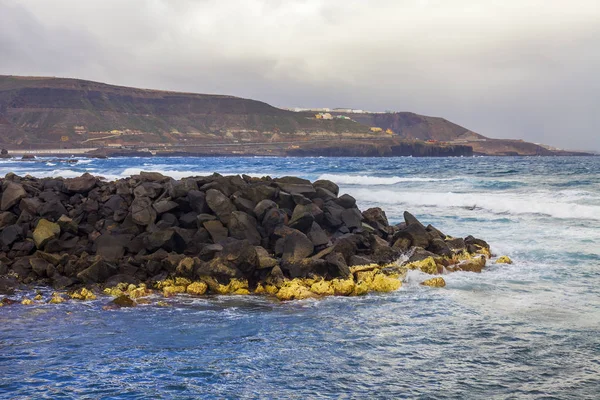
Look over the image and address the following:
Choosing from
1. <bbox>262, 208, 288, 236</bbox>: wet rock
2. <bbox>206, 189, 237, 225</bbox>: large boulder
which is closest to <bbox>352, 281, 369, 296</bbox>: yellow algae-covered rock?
<bbox>262, 208, 288, 236</bbox>: wet rock

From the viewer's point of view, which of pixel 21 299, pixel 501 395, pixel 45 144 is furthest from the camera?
pixel 45 144

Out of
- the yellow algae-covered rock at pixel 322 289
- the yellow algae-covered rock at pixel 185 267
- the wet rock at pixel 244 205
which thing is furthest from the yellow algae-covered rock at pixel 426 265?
the yellow algae-covered rock at pixel 185 267

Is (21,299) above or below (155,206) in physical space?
below

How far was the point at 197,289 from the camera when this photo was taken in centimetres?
958

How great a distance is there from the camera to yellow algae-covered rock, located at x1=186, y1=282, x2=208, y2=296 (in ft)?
31.4

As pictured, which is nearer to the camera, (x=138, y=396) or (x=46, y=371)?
(x=138, y=396)

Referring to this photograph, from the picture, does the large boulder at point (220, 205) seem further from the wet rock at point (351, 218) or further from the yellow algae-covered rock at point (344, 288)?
the yellow algae-covered rock at point (344, 288)

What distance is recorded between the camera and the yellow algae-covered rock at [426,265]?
10.8m

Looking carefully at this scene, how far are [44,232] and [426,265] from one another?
7.59 metres

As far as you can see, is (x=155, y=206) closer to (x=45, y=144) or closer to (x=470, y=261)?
(x=470, y=261)

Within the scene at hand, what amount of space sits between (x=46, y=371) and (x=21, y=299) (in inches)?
148

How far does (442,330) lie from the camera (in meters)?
7.29

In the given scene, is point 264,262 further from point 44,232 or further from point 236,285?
point 44,232

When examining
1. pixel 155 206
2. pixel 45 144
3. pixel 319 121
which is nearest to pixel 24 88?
pixel 45 144
